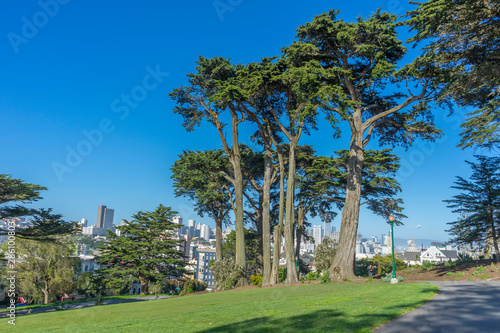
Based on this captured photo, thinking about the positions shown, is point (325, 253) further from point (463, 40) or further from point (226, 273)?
point (463, 40)

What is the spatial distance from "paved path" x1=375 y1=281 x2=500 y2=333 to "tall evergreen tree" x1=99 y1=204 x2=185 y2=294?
3120 centimetres

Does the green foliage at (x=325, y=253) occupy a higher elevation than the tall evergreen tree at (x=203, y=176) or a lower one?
lower

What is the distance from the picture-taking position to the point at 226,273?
23344mm

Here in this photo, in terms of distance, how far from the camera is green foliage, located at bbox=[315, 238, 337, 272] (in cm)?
3009

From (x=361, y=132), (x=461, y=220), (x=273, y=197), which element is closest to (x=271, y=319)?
(x=361, y=132)

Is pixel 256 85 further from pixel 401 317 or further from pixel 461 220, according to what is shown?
pixel 461 220

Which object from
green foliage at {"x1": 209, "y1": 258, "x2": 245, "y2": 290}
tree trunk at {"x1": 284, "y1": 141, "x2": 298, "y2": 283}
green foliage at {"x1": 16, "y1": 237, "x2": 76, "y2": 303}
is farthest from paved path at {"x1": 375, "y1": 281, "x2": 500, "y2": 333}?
green foliage at {"x1": 16, "y1": 237, "x2": 76, "y2": 303}

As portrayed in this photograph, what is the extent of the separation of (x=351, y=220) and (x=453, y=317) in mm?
12121

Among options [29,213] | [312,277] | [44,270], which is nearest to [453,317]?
[312,277]

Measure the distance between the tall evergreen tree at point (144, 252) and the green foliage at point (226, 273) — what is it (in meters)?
13.5

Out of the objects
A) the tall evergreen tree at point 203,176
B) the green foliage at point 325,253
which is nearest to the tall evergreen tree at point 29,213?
the tall evergreen tree at point 203,176

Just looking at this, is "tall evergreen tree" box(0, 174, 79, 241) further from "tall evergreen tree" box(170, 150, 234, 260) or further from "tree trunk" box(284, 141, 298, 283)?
"tree trunk" box(284, 141, 298, 283)

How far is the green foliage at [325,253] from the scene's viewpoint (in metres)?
30.1

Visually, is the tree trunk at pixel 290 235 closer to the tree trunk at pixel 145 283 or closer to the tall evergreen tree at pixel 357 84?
the tall evergreen tree at pixel 357 84
